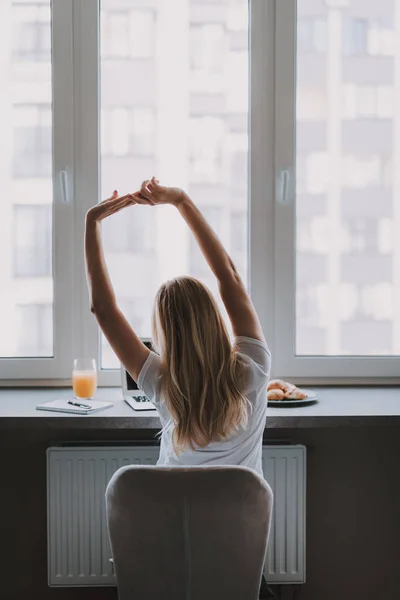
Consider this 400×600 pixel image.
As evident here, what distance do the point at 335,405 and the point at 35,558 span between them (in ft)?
3.51

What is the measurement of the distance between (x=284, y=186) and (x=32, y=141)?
0.85 m

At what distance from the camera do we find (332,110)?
90.4 inches

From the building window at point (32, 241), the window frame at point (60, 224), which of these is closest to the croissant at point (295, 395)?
the window frame at point (60, 224)

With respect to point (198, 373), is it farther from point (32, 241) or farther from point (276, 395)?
point (32, 241)

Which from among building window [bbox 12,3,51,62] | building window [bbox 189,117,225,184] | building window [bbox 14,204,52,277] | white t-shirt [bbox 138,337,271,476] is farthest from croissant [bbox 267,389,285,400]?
building window [bbox 12,3,51,62]

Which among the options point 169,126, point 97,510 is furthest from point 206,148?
point 97,510

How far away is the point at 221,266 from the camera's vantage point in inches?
64.2

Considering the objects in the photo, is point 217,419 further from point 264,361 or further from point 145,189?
point 145,189

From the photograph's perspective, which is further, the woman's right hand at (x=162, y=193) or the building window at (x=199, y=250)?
the building window at (x=199, y=250)

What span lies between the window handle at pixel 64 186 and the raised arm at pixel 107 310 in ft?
1.93

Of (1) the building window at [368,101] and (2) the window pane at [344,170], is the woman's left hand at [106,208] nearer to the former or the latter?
(2) the window pane at [344,170]

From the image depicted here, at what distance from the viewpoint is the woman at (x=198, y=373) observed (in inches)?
55.9

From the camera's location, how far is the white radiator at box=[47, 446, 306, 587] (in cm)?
202

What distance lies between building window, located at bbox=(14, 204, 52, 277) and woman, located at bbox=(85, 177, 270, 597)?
0.82 m
